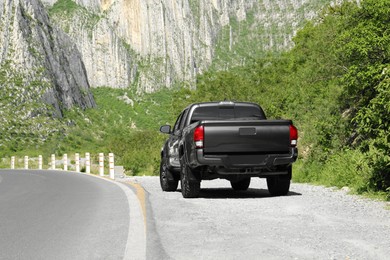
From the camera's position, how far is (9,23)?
11044cm

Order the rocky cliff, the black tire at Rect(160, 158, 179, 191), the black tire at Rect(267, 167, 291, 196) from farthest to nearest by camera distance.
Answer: the rocky cliff, the black tire at Rect(160, 158, 179, 191), the black tire at Rect(267, 167, 291, 196)

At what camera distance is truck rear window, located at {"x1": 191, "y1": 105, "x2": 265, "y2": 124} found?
1420 cm

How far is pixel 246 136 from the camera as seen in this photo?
12172 mm

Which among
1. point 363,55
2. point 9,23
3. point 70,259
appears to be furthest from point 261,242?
point 9,23

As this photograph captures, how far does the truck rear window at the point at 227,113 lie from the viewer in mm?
14203

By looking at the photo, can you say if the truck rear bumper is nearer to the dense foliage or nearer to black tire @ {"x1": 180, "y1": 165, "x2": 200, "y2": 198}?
black tire @ {"x1": 180, "y1": 165, "x2": 200, "y2": 198}

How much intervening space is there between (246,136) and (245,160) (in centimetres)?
48

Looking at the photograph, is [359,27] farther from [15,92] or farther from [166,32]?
[166,32]

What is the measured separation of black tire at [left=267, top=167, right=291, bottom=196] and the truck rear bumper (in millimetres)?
598

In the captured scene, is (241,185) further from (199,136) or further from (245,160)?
(199,136)

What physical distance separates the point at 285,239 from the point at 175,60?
158655 mm

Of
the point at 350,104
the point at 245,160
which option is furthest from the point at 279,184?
the point at 350,104

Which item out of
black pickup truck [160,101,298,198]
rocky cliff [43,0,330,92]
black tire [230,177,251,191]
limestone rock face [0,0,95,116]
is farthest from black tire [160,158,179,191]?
rocky cliff [43,0,330,92]

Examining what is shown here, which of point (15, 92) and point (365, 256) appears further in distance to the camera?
point (15, 92)
